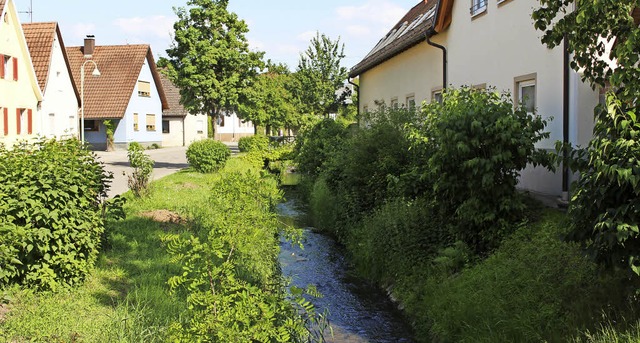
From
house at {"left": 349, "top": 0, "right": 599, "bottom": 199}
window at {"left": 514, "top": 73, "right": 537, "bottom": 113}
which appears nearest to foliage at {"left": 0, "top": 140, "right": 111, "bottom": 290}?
house at {"left": 349, "top": 0, "right": 599, "bottom": 199}

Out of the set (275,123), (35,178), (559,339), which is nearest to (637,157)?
(559,339)

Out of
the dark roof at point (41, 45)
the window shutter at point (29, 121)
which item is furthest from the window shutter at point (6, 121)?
the dark roof at point (41, 45)

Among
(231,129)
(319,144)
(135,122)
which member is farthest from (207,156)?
(231,129)

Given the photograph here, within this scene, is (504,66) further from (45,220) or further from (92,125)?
(92,125)

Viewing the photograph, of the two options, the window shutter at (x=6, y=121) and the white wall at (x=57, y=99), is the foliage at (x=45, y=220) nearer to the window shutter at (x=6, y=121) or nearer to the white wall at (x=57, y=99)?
the window shutter at (x=6, y=121)

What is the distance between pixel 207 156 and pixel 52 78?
19537 millimetres

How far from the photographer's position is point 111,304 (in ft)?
23.2

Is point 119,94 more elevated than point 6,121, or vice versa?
point 119,94

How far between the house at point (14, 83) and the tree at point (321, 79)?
62.4ft

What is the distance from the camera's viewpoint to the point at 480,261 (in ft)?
29.9

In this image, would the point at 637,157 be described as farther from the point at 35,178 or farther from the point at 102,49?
→ the point at 102,49

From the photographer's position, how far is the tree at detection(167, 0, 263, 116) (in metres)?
31.7

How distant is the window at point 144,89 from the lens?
52.3 metres

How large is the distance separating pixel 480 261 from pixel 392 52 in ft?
43.8
